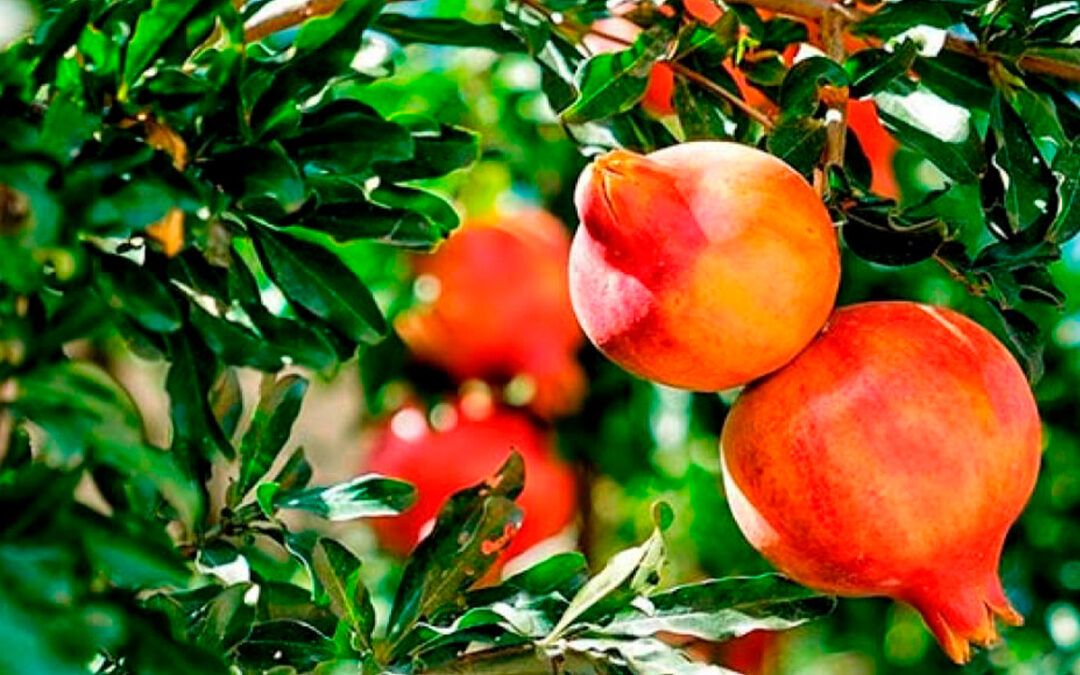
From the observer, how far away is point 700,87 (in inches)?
34.6

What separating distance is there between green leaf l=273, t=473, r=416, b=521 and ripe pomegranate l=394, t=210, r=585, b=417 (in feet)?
2.06

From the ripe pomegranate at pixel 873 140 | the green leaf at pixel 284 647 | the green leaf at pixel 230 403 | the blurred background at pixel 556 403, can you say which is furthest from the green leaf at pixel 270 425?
the blurred background at pixel 556 403

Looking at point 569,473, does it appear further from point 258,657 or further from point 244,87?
point 244,87

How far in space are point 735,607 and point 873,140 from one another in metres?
0.51

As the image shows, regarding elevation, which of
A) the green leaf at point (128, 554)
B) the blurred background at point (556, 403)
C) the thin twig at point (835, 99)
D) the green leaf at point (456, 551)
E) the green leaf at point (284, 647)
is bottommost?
the blurred background at point (556, 403)

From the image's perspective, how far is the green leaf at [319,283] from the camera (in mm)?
704

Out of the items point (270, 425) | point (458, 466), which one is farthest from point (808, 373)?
point (458, 466)

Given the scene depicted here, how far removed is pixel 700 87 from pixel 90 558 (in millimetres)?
460

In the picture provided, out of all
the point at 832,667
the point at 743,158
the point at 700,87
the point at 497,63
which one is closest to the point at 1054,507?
the point at 832,667

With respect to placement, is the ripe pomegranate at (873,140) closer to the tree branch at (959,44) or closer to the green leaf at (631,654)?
the tree branch at (959,44)

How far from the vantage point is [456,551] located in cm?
84

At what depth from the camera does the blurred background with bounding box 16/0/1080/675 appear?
57.0 inches

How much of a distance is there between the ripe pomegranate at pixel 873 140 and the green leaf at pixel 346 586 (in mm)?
438

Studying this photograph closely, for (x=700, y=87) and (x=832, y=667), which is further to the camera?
(x=832, y=667)
